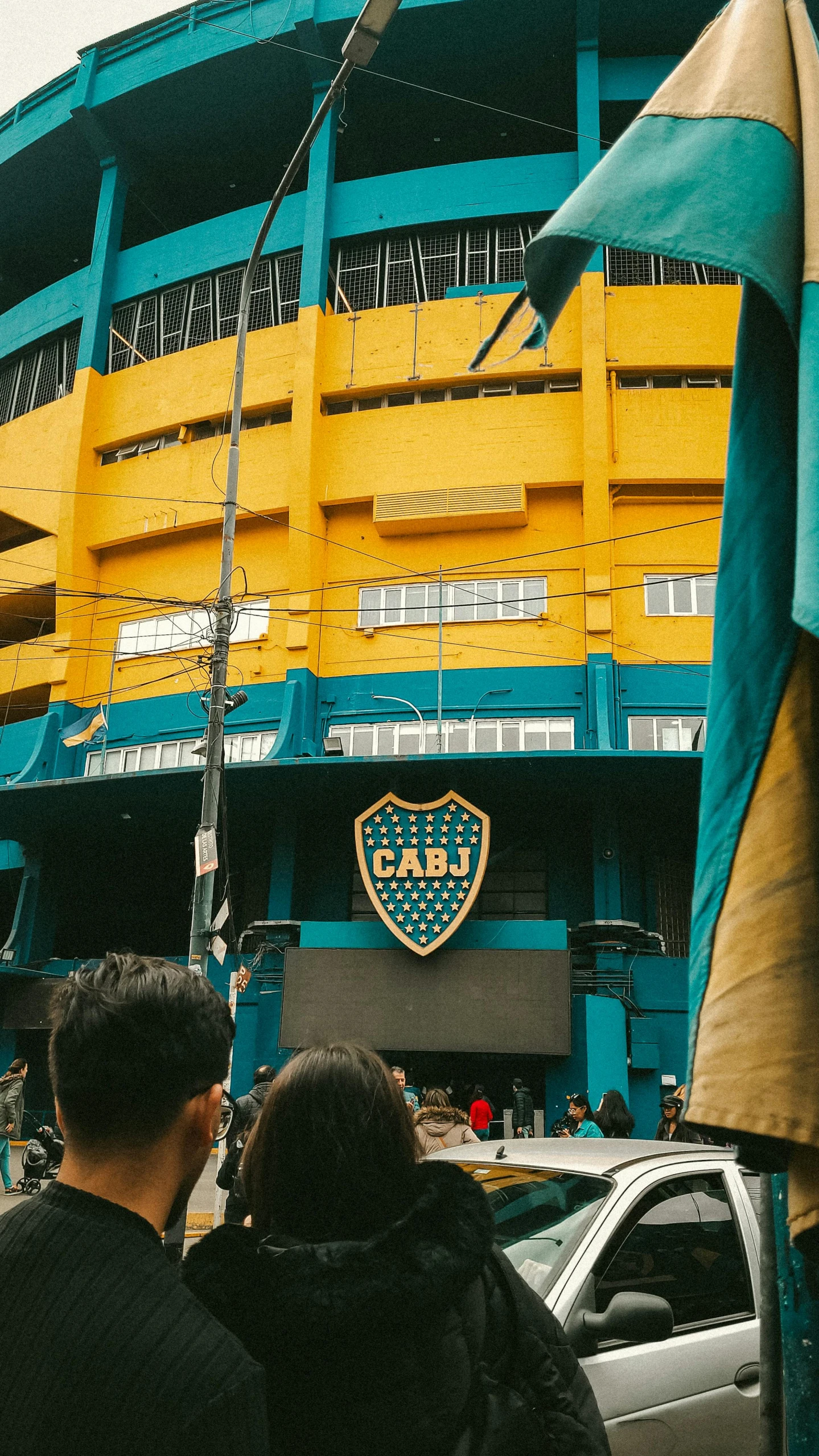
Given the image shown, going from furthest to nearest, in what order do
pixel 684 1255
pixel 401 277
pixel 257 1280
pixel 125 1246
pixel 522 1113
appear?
pixel 401 277
pixel 522 1113
pixel 684 1255
pixel 257 1280
pixel 125 1246

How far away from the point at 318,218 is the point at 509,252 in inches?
185

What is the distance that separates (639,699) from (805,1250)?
20177mm

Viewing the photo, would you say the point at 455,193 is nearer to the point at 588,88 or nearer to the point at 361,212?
the point at 361,212

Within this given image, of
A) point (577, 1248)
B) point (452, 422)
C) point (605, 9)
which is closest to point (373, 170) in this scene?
point (605, 9)

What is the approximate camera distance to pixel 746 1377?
3.91 meters

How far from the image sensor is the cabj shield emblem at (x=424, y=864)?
59.9 feet

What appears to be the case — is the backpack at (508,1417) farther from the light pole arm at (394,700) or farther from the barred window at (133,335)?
the barred window at (133,335)

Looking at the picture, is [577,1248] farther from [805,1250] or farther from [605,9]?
[605,9]

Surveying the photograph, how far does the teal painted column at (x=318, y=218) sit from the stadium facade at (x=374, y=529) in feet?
0.36

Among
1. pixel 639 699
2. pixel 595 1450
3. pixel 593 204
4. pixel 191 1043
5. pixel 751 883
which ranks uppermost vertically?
pixel 639 699

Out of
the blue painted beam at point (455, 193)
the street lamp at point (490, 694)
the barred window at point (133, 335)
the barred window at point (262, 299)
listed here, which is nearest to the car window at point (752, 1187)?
the street lamp at point (490, 694)

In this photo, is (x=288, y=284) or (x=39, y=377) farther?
(x=39, y=377)

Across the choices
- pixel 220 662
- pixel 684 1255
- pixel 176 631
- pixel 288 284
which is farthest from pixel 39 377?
pixel 684 1255

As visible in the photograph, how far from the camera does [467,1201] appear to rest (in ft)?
6.58
